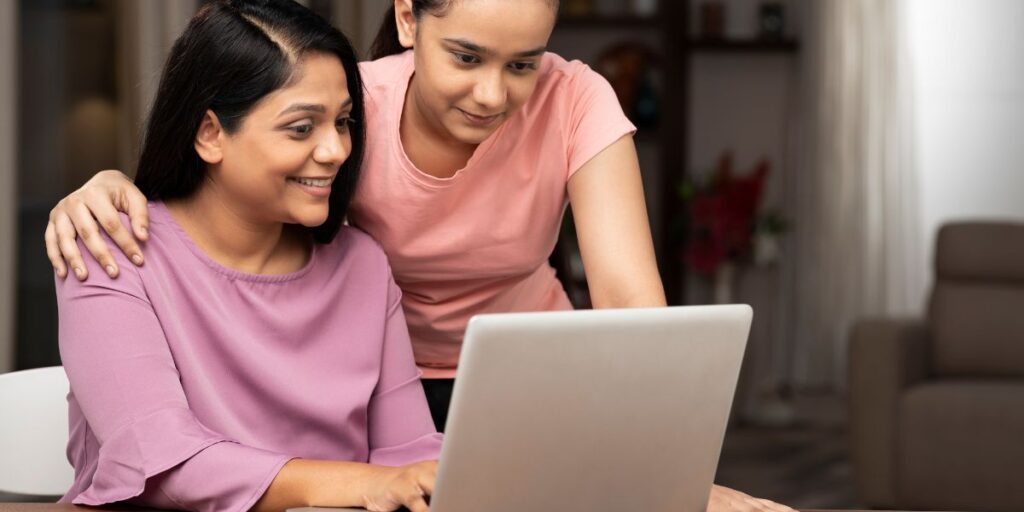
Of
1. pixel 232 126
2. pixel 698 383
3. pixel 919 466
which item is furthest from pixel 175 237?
pixel 919 466

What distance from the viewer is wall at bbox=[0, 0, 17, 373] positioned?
3115 millimetres

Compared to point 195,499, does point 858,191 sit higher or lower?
lower

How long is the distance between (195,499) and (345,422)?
251 millimetres

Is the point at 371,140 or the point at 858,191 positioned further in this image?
the point at 858,191

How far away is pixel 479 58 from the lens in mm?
1413

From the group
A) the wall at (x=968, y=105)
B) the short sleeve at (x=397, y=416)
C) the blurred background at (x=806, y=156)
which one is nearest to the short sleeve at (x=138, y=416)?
the short sleeve at (x=397, y=416)

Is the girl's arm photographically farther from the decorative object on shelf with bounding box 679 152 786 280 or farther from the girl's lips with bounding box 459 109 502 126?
the decorative object on shelf with bounding box 679 152 786 280

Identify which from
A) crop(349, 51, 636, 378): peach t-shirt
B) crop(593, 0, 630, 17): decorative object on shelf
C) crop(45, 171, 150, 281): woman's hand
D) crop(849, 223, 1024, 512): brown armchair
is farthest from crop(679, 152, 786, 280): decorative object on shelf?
crop(45, 171, 150, 281): woman's hand

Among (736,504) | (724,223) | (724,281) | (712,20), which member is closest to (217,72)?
(736,504)

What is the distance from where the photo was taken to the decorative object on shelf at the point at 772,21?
6426 millimetres

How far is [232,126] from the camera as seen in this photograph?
1.36m

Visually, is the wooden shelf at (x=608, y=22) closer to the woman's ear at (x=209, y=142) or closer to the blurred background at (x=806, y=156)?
the blurred background at (x=806, y=156)

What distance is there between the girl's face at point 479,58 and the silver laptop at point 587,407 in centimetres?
45

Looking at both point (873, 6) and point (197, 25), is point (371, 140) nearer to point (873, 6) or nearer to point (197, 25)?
point (197, 25)
